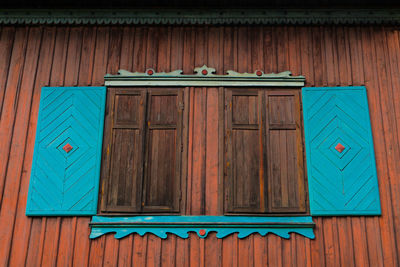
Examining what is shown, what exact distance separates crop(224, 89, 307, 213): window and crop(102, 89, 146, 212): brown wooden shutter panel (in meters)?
1.23

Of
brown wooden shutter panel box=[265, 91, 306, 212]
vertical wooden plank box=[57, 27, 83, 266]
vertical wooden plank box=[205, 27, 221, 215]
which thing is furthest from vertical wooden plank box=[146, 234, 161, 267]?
brown wooden shutter panel box=[265, 91, 306, 212]

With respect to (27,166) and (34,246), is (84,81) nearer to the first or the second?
(27,166)

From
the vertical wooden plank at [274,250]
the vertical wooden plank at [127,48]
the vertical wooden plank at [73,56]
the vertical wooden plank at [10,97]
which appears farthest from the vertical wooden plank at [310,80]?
the vertical wooden plank at [10,97]

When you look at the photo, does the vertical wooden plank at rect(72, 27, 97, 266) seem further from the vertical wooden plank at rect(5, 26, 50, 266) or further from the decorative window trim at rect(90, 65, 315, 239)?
the vertical wooden plank at rect(5, 26, 50, 266)

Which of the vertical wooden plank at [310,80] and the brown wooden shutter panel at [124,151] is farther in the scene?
the brown wooden shutter panel at [124,151]

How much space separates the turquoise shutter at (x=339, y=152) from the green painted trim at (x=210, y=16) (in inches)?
46.9

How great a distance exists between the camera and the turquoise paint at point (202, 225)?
6266 mm

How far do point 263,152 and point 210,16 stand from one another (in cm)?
230

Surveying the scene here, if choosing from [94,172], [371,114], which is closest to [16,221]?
[94,172]

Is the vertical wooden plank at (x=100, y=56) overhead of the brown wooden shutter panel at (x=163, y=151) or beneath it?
overhead

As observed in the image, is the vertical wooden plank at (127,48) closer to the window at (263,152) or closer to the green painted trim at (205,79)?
the green painted trim at (205,79)

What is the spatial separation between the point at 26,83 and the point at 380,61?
210 inches

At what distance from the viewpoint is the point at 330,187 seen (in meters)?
6.43

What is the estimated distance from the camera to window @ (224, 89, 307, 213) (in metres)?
6.42
